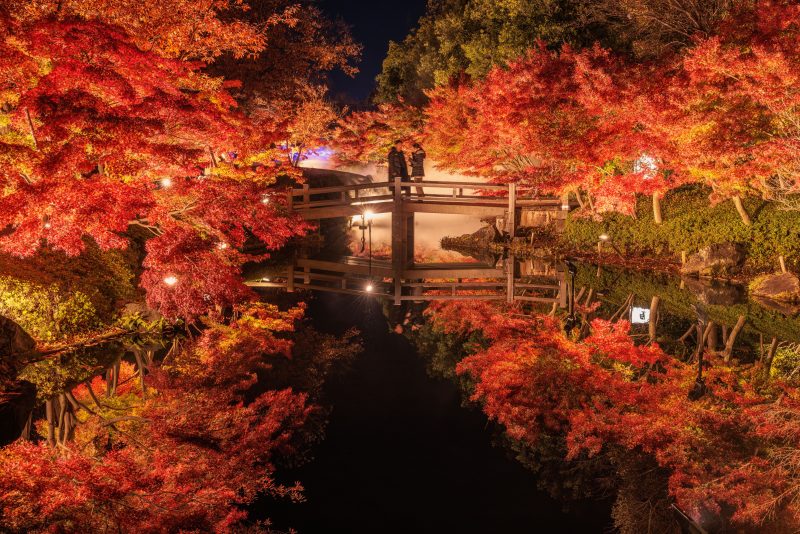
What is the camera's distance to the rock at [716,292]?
32.4 ft

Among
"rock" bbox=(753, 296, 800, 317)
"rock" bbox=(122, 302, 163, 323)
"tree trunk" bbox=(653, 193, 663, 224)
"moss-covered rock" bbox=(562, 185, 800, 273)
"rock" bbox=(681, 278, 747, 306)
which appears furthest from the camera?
"tree trunk" bbox=(653, 193, 663, 224)

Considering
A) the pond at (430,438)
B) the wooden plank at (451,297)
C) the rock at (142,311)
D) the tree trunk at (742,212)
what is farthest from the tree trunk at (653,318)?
the rock at (142,311)

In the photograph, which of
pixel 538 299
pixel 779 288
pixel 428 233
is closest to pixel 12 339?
pixel 538 299

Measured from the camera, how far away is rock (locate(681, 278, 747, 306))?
9883 mm

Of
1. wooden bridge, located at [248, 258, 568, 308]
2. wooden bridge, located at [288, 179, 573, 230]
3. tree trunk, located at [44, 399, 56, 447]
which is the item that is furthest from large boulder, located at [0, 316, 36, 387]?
wooden bridge, located at [288, 179, 573, 230]

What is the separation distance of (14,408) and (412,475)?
4.14m

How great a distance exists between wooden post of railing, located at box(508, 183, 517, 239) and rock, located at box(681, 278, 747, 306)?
17.9 ft

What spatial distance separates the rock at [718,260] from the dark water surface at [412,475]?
6678 millimetres

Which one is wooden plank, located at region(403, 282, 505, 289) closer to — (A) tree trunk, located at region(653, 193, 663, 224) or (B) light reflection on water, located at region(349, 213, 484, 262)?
(B) light reflection on water, located at region(349, 213, 484, 262)

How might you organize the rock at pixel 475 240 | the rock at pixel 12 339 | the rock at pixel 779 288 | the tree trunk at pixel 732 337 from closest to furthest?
1. the rock at pixel 12 339
2. the tree trunk at pixel 732 337
3. the rock at pixel 779 288
4. the rock at pixel 475 240

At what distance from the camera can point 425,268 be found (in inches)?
609

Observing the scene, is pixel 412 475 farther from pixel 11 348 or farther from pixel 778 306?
pixel 778 306

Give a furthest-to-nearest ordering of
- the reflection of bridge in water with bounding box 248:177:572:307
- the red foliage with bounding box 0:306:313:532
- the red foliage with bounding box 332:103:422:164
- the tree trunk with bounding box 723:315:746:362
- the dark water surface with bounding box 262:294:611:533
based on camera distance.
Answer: the red foliage with bounding box 332:103:422:164
the reflection of bridge in water with bounding box 248:177:572:307
the tree trunk with bounding box 723:315:746:362
the dark water surface with bounding box 262:294:611:533
the red foliage with bounding box 0:306:313:532

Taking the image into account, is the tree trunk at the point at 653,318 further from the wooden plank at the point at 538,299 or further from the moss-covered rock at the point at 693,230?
the moss-covered rock at the point at 693,230
